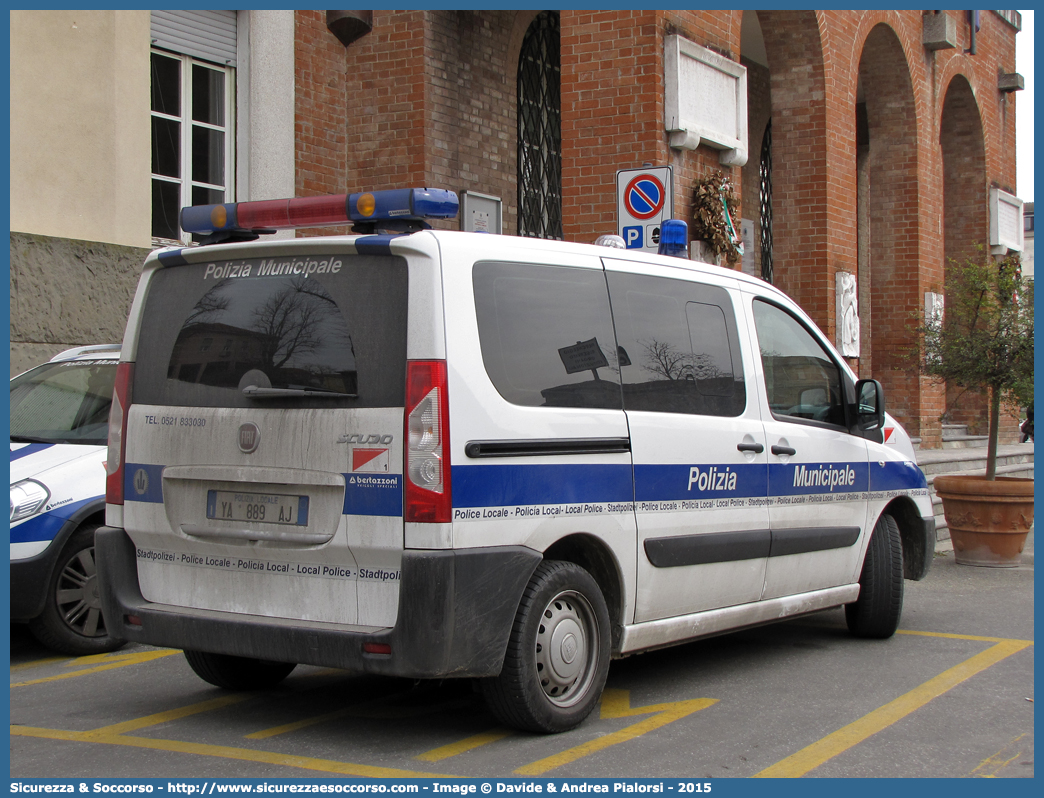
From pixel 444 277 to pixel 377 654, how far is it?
144 cm

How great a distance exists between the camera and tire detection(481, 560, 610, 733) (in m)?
4.71

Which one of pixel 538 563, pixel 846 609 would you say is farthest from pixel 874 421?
pixel 538 563

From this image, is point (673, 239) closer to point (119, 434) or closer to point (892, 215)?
point (119, 434)

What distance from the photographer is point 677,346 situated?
5.65m

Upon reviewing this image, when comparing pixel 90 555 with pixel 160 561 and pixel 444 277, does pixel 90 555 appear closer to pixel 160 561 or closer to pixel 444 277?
pixel 160 561

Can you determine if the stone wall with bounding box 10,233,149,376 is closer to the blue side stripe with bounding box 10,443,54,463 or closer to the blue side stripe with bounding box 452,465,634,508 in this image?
the blue side stripe with bounding box 10,443,54,463

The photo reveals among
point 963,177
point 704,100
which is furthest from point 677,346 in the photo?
point 963,177

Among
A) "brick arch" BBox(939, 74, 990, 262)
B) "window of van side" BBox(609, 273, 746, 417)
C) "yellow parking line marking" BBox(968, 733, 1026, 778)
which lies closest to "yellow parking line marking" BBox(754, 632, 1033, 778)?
"yellow parking line marking" BBox(968, 733, 1026, 778)

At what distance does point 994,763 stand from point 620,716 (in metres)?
1.51

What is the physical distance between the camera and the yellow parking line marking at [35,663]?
6469 millimetres

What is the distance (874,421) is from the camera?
22.5 ft

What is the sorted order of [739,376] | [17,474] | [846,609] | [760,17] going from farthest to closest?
1. [760,17]
2. [846,609]
3. [17,474]
4. [739,376]

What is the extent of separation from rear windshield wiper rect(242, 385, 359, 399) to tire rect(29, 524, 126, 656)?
240 cm

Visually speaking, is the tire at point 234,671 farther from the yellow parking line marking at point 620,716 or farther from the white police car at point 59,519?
the yellow parking line marking at point 620,716
